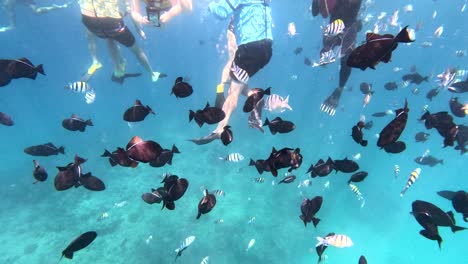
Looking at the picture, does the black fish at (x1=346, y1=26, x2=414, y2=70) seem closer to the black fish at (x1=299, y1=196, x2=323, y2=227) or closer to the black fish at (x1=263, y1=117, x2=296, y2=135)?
the black fish at (x1=263, y1=117, x2=296, y2=135)

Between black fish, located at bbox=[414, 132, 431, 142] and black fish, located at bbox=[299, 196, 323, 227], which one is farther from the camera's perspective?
black fish, located at bbox=[414, 132, 431, 142]

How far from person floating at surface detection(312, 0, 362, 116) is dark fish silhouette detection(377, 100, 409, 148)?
412 cm

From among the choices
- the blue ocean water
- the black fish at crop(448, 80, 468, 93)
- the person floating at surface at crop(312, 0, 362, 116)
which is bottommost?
the blue ocean water

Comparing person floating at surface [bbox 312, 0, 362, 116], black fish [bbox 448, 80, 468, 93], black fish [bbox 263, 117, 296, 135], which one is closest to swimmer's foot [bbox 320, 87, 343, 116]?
person floating at surface [bbox 312, 0, 362, 116]

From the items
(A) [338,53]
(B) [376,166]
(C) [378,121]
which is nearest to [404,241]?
(B) [376,166]

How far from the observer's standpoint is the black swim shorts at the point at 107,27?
8561mm

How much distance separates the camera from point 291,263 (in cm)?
1430

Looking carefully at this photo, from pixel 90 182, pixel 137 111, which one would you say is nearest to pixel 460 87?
pixel 137 111

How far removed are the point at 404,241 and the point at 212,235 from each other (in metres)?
18.9

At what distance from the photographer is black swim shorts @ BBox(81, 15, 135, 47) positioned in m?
8.56

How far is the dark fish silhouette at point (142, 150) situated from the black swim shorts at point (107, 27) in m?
6.77

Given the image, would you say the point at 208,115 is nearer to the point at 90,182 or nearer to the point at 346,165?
the point at 90,182

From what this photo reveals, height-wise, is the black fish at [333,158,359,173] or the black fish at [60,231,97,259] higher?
the black fish at [333,158,359,173]

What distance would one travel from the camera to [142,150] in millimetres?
3365
